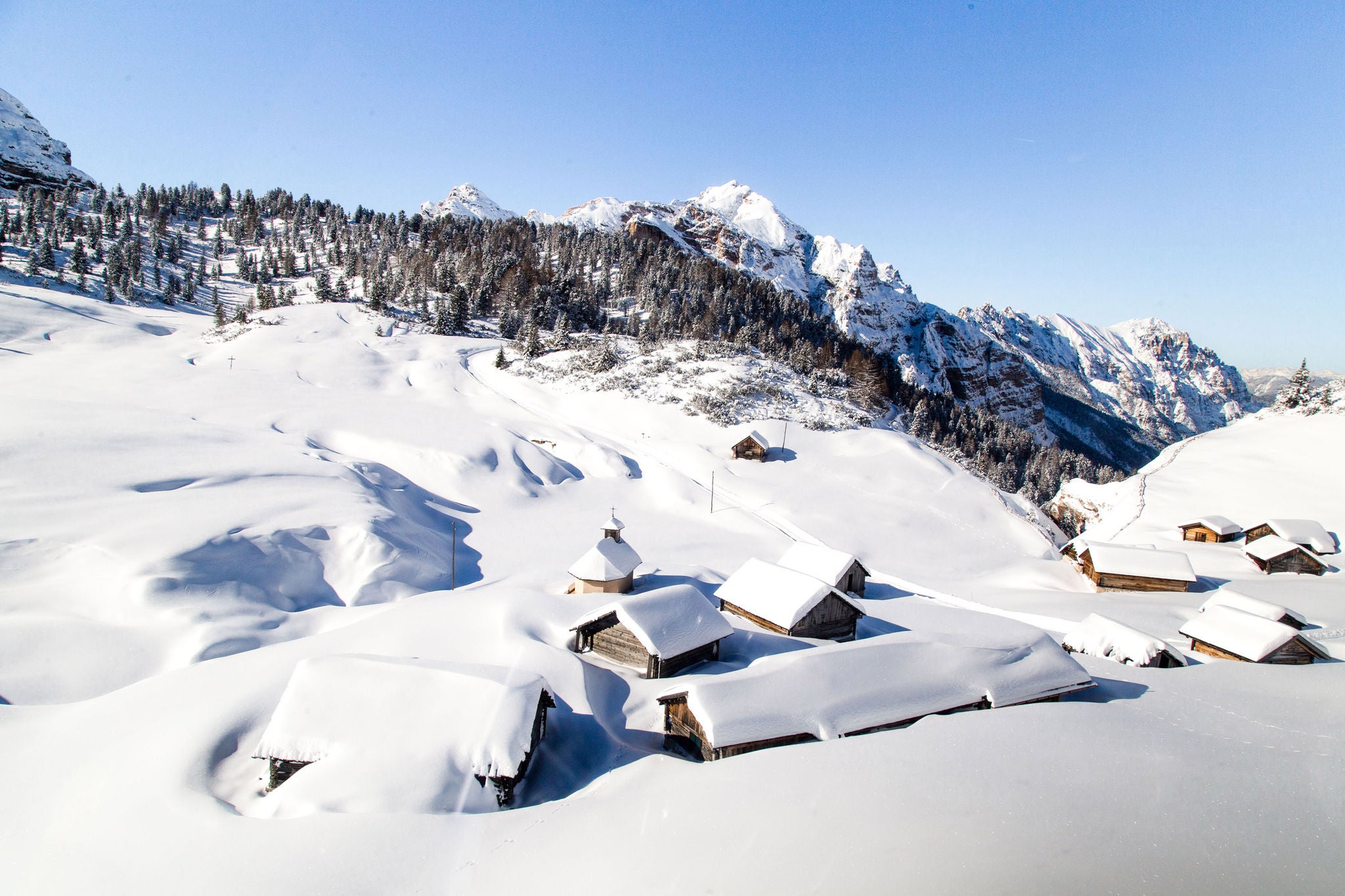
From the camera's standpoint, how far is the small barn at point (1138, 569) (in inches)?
1222

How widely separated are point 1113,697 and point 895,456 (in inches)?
1571

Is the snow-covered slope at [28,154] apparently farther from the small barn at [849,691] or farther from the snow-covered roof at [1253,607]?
the snow-covered roof at [1253,607]

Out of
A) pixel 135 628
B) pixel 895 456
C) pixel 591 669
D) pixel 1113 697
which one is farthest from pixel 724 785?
pixel 895 456

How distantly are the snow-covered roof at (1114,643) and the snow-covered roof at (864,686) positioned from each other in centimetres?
588

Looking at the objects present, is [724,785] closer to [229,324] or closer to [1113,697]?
[1113,697]

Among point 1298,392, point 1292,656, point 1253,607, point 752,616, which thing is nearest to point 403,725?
point 752,616

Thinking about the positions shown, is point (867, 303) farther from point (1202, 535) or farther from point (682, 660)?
point (682, 660)

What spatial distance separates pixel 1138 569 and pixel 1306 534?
1508 cm

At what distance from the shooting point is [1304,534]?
36.2 m

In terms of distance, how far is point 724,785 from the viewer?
31.6ft

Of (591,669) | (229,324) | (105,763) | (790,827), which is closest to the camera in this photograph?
(790,827)

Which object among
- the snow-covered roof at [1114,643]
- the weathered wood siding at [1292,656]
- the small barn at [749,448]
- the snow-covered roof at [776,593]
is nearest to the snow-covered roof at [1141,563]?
the snow-covered roof at [1114,643]

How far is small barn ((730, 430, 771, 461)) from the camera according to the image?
50344 millimetres

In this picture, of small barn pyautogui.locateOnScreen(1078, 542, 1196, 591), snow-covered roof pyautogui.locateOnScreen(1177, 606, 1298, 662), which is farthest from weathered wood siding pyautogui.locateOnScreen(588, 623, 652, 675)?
small barn pyautogui.locateOnScreen(1078, 542, 1196, 591)
